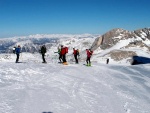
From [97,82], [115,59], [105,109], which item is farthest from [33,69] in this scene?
[115,59]

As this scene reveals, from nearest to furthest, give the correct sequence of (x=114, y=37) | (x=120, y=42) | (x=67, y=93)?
(x=67, y=93)
(x=120, y=42)
(x=114, y=37)

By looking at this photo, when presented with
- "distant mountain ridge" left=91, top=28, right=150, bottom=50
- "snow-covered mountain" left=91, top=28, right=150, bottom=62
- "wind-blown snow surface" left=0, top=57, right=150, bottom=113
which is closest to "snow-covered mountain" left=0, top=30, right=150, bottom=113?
"wind-blown snow surface" left=0, top=57, right=150, bottom=113

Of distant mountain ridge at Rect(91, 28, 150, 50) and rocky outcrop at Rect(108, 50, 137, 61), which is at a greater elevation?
distant mountain ridge at Rect(91, 28, 150, 50)

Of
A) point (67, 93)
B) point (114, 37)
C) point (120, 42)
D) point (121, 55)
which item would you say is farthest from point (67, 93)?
point (114, 37)

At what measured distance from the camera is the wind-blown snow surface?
1434cm

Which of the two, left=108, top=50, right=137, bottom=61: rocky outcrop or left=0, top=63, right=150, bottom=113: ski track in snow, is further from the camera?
left=108, top=50, right=137, bottom=61: rocky outcrop

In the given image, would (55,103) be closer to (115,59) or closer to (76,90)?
(76,90)

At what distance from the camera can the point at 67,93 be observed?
17234mm

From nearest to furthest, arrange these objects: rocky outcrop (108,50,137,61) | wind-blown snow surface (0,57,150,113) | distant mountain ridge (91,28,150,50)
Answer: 1. wind-blown snow surface (0,57,150,113)
2. rocky outcrop (108,50,137,61)
3. distant mountain ridge (91,28,150,50)

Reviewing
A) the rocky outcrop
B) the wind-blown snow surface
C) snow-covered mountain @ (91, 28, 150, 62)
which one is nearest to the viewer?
the wind-blown snow surface

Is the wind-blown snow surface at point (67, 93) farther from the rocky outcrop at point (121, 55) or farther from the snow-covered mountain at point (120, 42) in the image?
the snow-covered mountain at point (120, 42)

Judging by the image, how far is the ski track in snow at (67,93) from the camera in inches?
565

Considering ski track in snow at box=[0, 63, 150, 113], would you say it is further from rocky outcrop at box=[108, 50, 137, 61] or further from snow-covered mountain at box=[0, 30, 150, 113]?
rocky outcrop at box=[108, 50, 137, 61]

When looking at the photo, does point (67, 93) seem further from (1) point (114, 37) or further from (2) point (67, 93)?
(1) point (114, 37)
